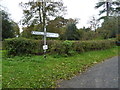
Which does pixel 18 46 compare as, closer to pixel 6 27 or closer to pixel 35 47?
pixel 35 47

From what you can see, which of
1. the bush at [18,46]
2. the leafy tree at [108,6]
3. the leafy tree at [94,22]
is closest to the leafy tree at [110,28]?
the leafy tree at [94,22]

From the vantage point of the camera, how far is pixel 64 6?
13172 millimetres

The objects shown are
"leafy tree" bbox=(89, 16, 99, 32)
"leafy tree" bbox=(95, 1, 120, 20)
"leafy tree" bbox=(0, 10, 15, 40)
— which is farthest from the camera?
"leafy tree" bbox=(95, 1, 120, 20)

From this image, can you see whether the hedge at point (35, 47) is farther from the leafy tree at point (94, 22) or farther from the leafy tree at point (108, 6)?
the leafy tree at point (108, 6)

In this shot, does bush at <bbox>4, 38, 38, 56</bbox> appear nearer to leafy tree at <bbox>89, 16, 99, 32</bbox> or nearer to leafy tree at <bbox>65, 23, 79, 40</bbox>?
leafy tree at <bbox>65, 23, 79, 40</bbox>

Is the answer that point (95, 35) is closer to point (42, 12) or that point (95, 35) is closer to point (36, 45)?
point (42, 12)

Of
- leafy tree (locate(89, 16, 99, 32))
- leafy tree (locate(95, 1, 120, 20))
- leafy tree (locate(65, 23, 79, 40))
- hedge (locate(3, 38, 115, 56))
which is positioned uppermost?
leafy tree (locate(95, 1, 120, 20))

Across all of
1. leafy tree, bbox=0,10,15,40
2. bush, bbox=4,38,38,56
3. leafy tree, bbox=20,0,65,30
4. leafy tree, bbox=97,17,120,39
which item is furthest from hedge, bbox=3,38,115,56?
leafy tree, bbox=0,10,15,40

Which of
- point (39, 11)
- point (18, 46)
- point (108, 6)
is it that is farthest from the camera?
point (108, 6)

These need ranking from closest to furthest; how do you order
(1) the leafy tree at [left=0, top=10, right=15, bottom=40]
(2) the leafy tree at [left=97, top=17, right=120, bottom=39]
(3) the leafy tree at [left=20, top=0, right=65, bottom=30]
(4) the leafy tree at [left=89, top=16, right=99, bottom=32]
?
(3) the leafy tree at [left=20, top=0, right=65, bottom=30] < (2) the leafy tree at [left=97, top=17, right=120, bottom=39] < (4) the leafy tree at [left=89, top=16, right=99, bottom=32] < (1) the leafy tree at [left=0, top=10, right=15, bottom=40]

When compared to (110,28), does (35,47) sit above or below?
below

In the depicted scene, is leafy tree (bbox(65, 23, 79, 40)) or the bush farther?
leafy tree (bbox(65, 23, 79, 40))

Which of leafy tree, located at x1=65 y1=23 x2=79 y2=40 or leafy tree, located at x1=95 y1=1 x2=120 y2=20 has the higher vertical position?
leafy tree, located at x1=95 y1=1 x2=120 y2=20

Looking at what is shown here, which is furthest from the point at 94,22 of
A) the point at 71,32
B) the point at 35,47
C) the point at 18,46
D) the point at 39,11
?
the point at 18,46
